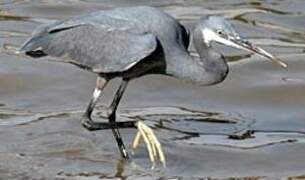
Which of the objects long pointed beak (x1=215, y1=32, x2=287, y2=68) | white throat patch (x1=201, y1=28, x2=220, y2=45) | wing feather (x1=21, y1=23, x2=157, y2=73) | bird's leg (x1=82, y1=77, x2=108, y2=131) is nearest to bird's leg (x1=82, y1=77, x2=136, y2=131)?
bird's leg (x1=82, y1=77, x2=108, y2=131)

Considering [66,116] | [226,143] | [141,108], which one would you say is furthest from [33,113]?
[226,143]

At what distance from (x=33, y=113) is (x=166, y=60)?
1.69 meters

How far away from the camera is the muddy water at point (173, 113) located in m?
A: 8.20

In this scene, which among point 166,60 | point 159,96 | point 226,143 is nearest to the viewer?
point 166,60

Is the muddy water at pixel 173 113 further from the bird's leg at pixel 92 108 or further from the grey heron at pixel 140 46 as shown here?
the grey heron at pixel 140 46

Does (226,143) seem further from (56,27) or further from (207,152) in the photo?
(56,27)

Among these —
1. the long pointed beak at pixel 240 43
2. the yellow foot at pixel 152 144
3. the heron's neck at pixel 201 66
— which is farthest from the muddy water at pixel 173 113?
the long pointed beak at pixel 240 43

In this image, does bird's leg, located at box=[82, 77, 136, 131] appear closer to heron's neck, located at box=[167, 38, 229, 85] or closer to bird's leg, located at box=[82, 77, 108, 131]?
bird's leg, located at box=[82, 77, 108, 131]

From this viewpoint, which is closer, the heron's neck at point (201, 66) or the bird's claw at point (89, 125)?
the heron's neck at point (201, 66)

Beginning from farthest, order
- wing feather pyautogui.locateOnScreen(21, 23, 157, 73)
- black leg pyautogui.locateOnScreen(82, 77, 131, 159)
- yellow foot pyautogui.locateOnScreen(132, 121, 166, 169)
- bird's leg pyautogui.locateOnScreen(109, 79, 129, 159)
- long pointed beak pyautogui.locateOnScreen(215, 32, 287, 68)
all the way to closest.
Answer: black leg pyautogui.locateOnScreen(82, 77, 131, 159)
bird's leg pyautogui.locateOnScreen(109, 79, 129, 159)
yellow foot pyautogui.locateOnScreen(132, 121, 166, 169)
wing feather pyautogui.locateOnScreen(21, 23, 157, 73)
long pointed beak pyautogui.locateOnScreen(215, 32, 287, 68)

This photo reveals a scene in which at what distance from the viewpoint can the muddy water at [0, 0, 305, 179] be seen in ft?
26.9

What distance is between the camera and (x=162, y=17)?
8219mm

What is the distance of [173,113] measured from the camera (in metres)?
9.64

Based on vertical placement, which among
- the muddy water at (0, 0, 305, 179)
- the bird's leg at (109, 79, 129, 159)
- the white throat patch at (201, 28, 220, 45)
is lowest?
the muddy water at (0, 0, 305, 179)
